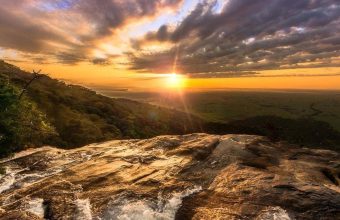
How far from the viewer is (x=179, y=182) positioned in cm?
3105

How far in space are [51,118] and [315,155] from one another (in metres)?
121

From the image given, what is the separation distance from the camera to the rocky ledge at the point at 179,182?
2516 centimetres

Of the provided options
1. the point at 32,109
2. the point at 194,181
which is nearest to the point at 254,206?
the point at 194,181

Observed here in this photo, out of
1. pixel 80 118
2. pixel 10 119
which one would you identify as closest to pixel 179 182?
pixel 10 119

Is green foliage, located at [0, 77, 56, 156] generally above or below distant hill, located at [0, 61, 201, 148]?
above

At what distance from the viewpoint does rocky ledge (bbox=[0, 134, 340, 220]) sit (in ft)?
82.5

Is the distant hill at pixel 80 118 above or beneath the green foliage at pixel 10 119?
beneath

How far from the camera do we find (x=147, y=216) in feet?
82.1

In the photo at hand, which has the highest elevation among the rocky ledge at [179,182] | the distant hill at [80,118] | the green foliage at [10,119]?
the green foliage at [10,119]

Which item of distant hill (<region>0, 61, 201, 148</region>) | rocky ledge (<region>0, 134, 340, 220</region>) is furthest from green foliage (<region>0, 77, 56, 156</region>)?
distant hill (<region>0, 61, 201, 148</region>)

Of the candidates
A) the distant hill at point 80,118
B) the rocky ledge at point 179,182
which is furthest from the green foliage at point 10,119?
the distant hill at point 80,118

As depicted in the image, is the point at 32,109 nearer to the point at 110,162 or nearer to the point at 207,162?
the point at 110,162

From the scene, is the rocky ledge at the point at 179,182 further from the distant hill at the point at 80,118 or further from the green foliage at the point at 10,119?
the distant hill at the point at 80,118

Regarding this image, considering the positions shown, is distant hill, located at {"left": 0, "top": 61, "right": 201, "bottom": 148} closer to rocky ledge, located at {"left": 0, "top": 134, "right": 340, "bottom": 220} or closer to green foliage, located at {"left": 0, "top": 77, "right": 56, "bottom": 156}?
green foliage, located at {"left": 0, "top": 77, "right": 56, "bottom": 156}
